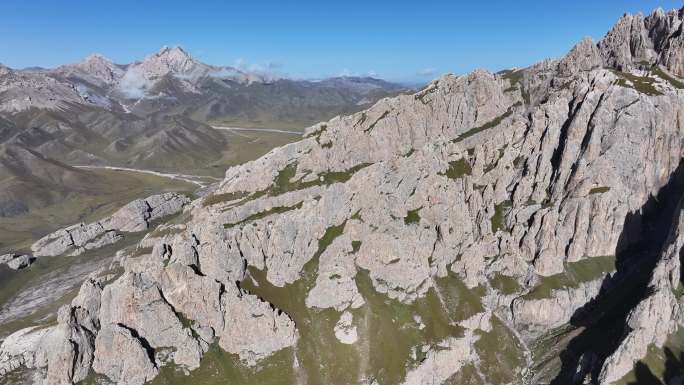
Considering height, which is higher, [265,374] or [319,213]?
[319,213]

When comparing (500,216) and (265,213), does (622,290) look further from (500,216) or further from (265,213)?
(265,213)

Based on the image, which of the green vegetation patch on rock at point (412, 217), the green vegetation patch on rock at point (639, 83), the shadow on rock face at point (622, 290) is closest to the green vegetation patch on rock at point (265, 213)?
the green vegetation patch on rock at point (412, 217)

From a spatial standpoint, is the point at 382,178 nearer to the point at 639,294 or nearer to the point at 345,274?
the point at 345,274

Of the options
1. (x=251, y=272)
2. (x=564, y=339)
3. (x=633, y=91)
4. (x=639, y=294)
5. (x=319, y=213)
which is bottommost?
(x=564, y=339)

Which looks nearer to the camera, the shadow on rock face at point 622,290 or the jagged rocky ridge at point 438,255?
the shadow on rock face at point 622,290

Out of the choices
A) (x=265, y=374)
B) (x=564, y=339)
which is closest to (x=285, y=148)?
(x=265, y=374)

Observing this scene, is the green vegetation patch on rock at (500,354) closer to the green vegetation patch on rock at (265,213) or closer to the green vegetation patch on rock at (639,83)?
the green vegetation patch on rock at (265,213)
